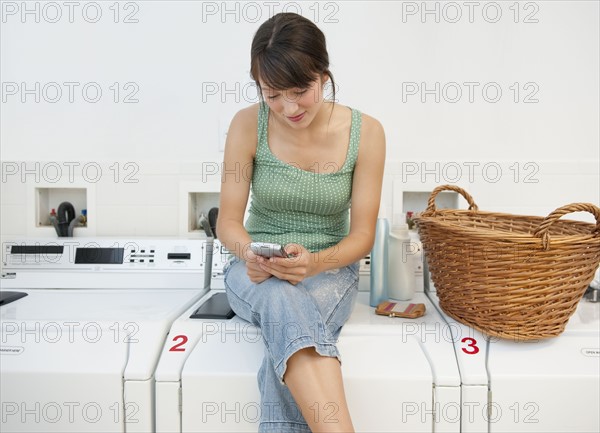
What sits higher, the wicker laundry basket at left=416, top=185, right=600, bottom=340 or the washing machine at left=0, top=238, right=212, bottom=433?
the wicker laundry basket at left=416, top=185, right=600, bottom=340

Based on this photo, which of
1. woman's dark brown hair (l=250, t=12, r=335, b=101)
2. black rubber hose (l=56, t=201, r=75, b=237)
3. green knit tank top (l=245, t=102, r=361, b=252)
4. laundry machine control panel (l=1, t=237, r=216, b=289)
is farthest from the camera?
black rubber hose (l=56, t=201, r=75, b=237)

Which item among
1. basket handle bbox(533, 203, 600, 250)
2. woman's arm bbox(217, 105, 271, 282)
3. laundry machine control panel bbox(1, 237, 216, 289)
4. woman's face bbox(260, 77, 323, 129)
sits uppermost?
woman's face bbox(260, 77, 323, 129)

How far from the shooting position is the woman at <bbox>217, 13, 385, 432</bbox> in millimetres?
1198

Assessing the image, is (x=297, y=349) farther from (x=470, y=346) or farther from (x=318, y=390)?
(x=470, y=346)

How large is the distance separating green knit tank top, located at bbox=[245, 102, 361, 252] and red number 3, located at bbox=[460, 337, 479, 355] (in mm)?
432

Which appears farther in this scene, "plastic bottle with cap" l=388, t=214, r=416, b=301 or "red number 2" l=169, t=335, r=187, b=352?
"plastic bottle with cap" l=388, t=214, r=416, b=301

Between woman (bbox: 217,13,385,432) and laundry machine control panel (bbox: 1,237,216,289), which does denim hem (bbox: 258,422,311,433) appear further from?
laundry machine control panel (bbox: 1,237,216,289)

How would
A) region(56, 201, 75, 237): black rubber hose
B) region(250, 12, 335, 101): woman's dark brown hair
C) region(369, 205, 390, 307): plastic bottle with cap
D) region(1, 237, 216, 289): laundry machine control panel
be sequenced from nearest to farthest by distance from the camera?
region(250, 12, 335, 101): woman's dark brown hair, region(369, 205, 390, 307): plastic bottle with cap, region(1, 237, 216, 289): laundry machine control panel, region(56, 201, 75, 237): black rubber hose

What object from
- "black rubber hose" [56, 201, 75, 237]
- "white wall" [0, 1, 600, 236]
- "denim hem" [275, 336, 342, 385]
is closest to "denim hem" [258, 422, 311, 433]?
"denim hem" [275, 336, 342, 385]

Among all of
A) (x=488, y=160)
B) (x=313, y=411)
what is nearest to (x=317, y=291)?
(x=313, y=411)

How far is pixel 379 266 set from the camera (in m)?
1.65

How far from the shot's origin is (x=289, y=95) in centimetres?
130

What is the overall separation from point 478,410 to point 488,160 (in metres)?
1.01

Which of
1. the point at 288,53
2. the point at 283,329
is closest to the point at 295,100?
the point at 288,53
